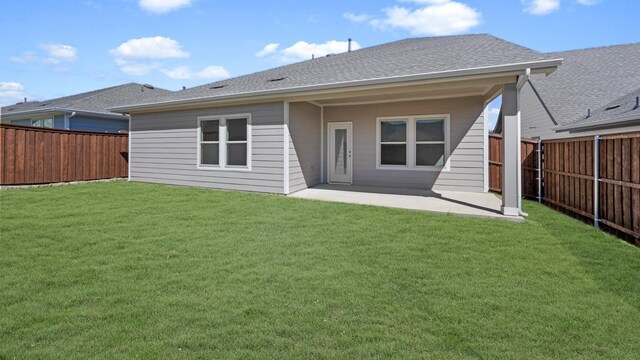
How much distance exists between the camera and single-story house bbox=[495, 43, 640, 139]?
11.1 meters

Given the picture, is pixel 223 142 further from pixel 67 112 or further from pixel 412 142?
pixel 67 112

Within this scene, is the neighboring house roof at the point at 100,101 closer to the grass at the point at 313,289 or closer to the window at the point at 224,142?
the window at the point at 224,142

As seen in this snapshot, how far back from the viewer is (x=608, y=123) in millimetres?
8391

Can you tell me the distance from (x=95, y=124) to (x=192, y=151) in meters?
8.66

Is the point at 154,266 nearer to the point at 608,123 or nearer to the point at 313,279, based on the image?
the point at 313,279

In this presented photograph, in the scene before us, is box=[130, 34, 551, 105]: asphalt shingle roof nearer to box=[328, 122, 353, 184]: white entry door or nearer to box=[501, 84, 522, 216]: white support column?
box=[501, 84, 522, 216]: white support column

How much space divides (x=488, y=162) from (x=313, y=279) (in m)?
7.60

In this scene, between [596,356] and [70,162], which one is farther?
[70,162]

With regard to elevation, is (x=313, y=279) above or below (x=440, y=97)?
below

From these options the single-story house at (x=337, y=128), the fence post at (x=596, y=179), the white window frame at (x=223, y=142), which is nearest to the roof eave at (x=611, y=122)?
the fence post at (x=596, y=179)

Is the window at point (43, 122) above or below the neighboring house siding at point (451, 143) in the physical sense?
above

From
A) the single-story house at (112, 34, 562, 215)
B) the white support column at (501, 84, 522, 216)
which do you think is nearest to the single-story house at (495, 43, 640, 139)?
the single-story house at (112, 34, 562, 215)

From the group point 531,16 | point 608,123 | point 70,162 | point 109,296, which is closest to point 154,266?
point 109,296

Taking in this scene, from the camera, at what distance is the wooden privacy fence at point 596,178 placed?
15.7 ft
